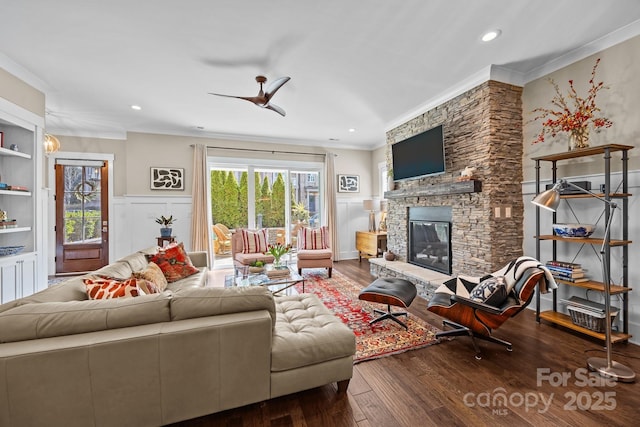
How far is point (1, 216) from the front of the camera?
306 centimetres

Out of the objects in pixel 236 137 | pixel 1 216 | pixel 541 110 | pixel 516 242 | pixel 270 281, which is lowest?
pixel 270 281

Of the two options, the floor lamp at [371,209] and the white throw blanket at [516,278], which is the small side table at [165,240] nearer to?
the floor lamp at [371,209]

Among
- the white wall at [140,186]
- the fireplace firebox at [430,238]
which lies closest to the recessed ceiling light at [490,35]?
the fireplace firebox at [430,238]

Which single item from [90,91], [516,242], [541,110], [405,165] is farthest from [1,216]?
[541,110]

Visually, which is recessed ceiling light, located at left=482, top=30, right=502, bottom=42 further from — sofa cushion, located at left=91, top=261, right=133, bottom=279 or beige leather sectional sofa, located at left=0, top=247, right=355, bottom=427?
sofa cushion, located at left=91, top=261, right=133, bottom=279

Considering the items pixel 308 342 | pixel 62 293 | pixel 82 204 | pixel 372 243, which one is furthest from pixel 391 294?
pixel 82 204

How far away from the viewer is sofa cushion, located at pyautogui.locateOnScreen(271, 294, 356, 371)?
165cm

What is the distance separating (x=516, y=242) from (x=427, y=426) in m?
2.63

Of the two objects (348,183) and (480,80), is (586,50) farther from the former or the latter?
(348,183)

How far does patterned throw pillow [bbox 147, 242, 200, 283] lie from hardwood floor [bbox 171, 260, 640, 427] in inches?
75.7

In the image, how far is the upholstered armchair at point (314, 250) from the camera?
16.2 ft

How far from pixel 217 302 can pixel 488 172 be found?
126 inches

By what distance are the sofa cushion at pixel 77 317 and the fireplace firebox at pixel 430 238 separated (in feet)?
11.6

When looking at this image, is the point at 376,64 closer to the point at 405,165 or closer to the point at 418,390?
the point at 405,165
